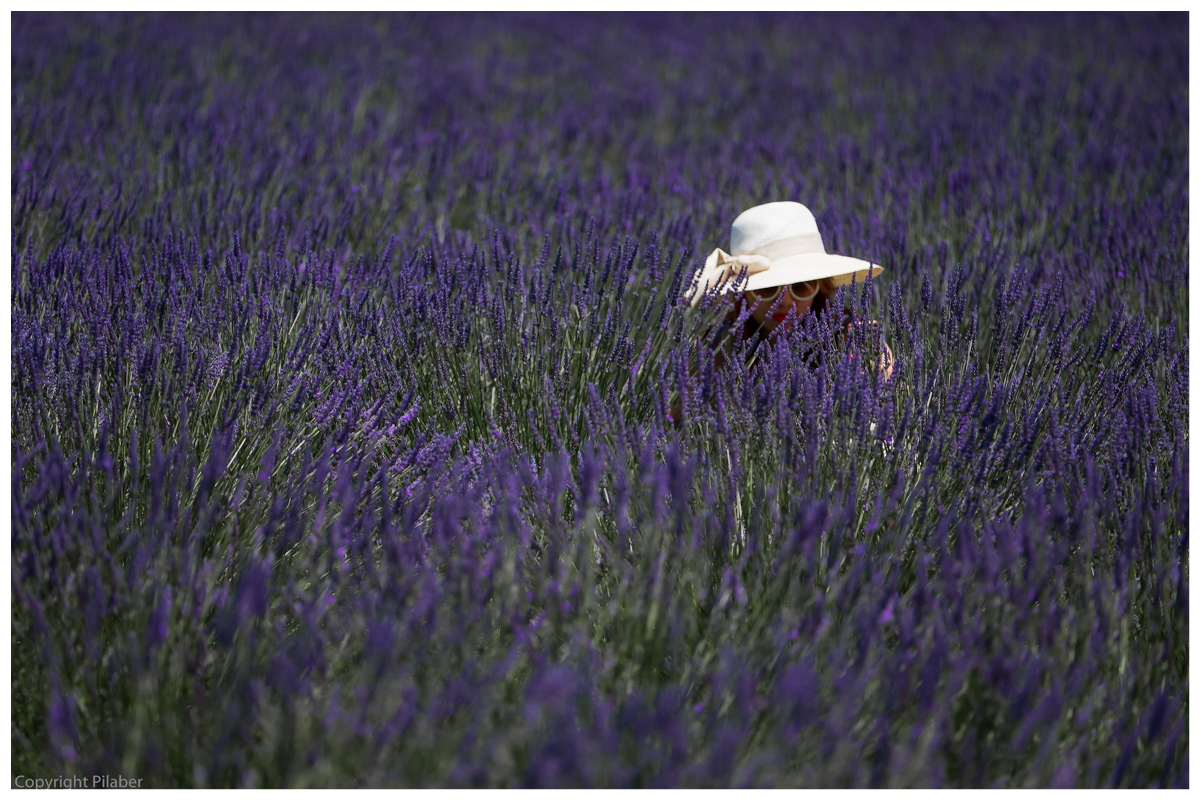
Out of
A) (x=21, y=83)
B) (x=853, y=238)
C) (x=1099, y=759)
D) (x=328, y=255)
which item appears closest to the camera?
(x=1099, y=759)

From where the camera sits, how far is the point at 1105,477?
4.96 feet

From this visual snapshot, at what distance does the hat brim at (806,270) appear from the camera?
80.8 inches

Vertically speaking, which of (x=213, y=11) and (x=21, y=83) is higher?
(x=213, y=11)

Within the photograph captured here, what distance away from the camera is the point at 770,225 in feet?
7.18

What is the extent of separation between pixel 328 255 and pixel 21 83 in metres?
3.02

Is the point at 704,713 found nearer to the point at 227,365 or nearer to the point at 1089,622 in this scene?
the point at 1089,622

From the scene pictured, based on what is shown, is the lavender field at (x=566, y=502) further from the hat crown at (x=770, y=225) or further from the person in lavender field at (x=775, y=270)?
the hat crown at (x=770, y=225)

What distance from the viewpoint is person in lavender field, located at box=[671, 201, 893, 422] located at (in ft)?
6.76

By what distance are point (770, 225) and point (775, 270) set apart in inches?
6.0

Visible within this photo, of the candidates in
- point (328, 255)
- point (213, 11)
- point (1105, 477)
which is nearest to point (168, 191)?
point (328, 255)
